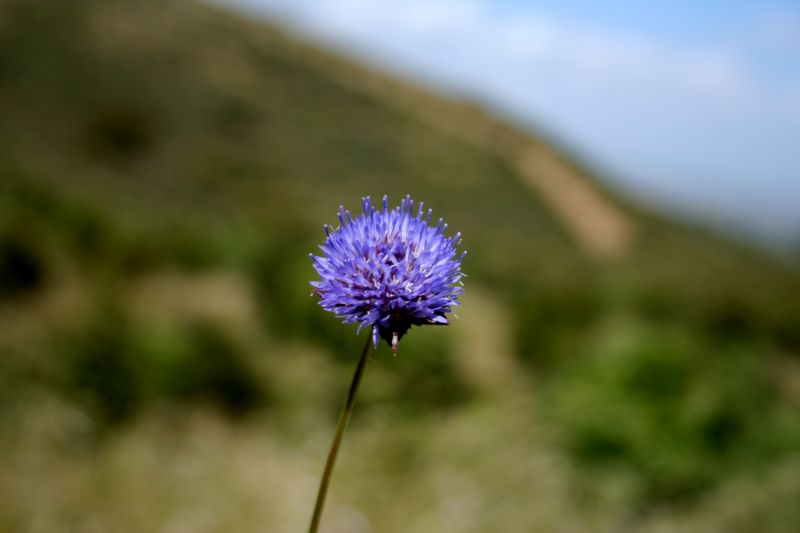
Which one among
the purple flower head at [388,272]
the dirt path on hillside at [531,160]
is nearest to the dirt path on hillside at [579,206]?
the dirt path on hillside at [531,160]

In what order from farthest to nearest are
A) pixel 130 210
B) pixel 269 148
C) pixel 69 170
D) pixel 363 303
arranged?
pixel 269 148
pixel 69 170
pixel 130 210
pixel 363 303

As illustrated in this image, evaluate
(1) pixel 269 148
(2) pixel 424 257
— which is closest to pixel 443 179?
(1) pixel 269 148

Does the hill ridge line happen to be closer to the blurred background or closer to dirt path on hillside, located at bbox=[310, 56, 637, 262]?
dirt path on hillside, located at bbox=[310, 56, 637, 262]

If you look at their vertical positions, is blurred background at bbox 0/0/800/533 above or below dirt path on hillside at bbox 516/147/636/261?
below

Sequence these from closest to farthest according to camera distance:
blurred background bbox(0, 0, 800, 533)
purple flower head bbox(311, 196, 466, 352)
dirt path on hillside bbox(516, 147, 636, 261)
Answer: purple flower head bbox(311, 196, 466, 352)
blurred background bbox(0, 0, 800, 533)
dirt path on hillside bbox(516, 147, 636, 261)

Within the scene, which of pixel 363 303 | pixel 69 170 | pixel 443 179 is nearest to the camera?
pixel 363 303

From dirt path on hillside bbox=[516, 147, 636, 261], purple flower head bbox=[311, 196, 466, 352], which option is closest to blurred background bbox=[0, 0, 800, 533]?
purple flower head bbox=[311, 196, 466, 352]

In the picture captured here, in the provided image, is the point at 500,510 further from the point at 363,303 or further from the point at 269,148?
the point at 269,148

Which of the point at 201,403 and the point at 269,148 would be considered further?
the point at 269,148
